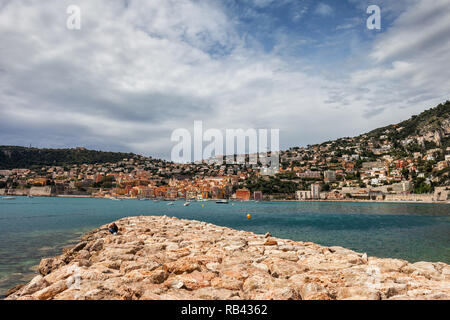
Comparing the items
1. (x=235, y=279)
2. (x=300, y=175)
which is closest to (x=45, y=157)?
(x=300, y=175)

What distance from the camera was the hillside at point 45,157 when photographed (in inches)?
5103

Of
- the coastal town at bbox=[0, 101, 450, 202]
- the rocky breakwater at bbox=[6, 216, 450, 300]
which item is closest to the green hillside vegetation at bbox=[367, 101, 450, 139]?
the coastal town at bbox=[0, 101, 450, 202]

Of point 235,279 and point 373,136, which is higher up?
point 373,136

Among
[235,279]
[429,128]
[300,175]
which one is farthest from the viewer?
[300,175]

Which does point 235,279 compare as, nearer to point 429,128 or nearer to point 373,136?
point 429,128

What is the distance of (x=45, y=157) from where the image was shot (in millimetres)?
138250

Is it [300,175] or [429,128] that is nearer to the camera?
[429,128]

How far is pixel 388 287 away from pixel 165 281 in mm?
3289

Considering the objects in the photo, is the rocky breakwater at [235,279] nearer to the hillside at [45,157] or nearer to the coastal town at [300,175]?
Result: the coastal town at [300,175]

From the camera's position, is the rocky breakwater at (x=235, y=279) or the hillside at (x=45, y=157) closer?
the rocky breakwater at (x=235, y=279)

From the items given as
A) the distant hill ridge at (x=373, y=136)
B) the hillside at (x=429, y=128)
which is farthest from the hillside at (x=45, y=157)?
the hillside at (x=429, y=128)

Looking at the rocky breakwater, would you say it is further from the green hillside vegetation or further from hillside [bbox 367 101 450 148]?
the green hillside vegetation
